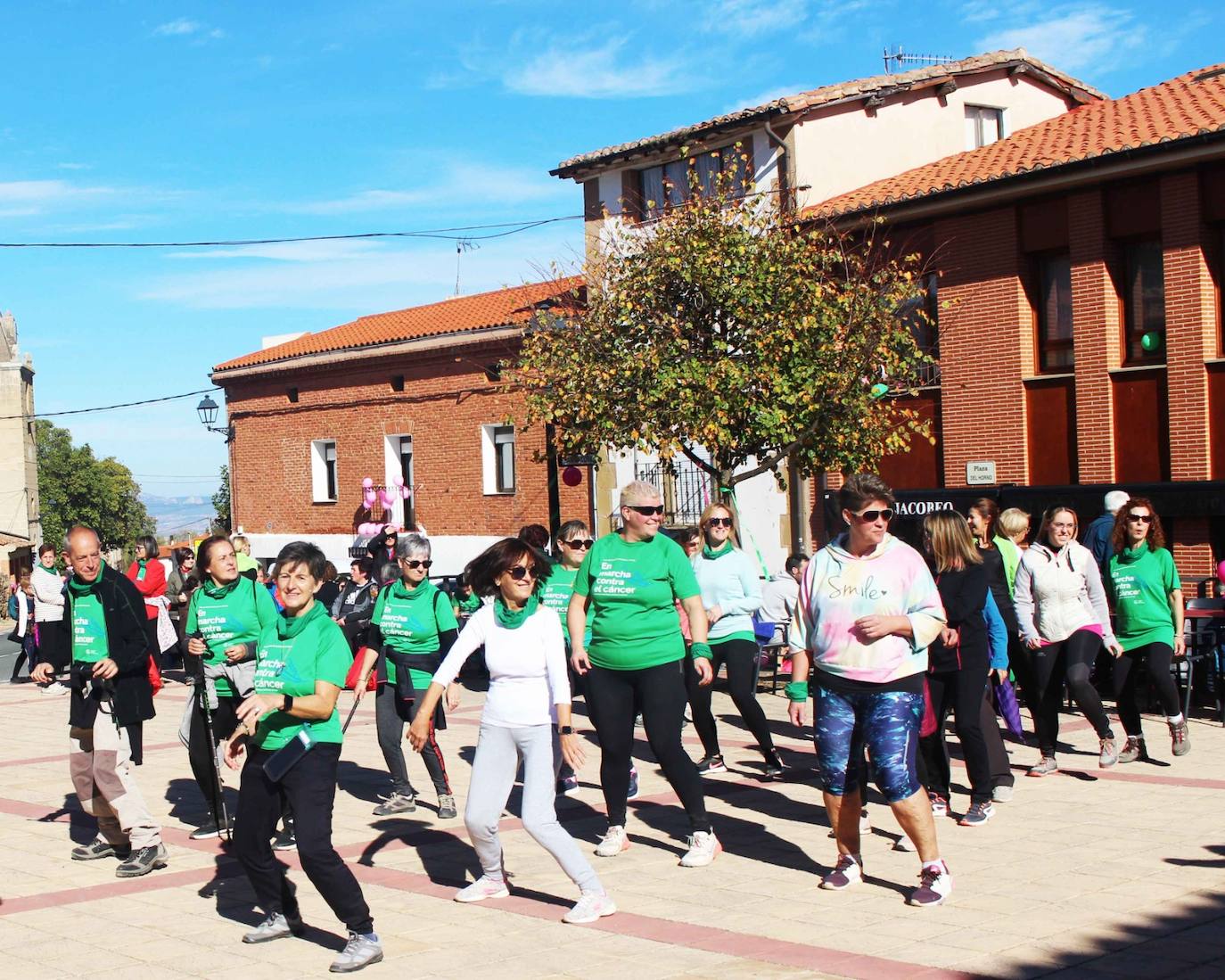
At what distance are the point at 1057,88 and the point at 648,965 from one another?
2675 centimetres

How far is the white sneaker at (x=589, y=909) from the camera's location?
6555mm

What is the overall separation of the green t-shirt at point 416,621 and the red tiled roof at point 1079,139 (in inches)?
490

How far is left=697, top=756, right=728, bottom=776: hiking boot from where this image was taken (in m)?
10.5

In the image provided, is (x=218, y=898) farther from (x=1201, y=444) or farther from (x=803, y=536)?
(x=803, y=536)

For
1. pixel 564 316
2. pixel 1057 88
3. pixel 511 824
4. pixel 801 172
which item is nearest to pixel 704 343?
pixel 564 316

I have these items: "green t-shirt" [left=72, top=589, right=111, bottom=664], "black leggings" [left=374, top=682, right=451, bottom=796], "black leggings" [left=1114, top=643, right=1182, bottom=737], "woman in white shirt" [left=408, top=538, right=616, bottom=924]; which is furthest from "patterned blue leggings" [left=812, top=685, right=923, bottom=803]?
"black leggings" [left=1114, top=643, right=1182, bottom=737]

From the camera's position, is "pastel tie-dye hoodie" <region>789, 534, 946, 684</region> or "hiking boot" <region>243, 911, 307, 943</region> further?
"pastel tie-dye hoodie" <region>789, 534, 946, 684</region>

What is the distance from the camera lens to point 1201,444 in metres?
18.3

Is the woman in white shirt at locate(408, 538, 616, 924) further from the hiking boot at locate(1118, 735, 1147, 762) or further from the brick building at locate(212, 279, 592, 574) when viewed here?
the brick building at locate(212, 279, 592, 574)

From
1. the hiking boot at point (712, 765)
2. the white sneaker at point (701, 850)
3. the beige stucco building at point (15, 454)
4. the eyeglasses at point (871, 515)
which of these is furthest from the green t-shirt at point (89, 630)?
the beige stucco building at point (15, 454)

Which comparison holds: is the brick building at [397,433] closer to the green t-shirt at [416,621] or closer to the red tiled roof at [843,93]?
the red tiled roof at [843,93]

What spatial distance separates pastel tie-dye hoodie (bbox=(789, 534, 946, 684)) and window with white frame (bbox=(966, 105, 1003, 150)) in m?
23.2

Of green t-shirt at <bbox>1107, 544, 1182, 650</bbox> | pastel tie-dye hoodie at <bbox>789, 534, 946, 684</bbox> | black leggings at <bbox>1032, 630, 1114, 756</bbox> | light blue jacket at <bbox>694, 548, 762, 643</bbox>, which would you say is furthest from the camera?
green t-shirt at <bbox>1107, 544, 1182, 650</bbox>

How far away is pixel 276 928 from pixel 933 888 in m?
2.86
